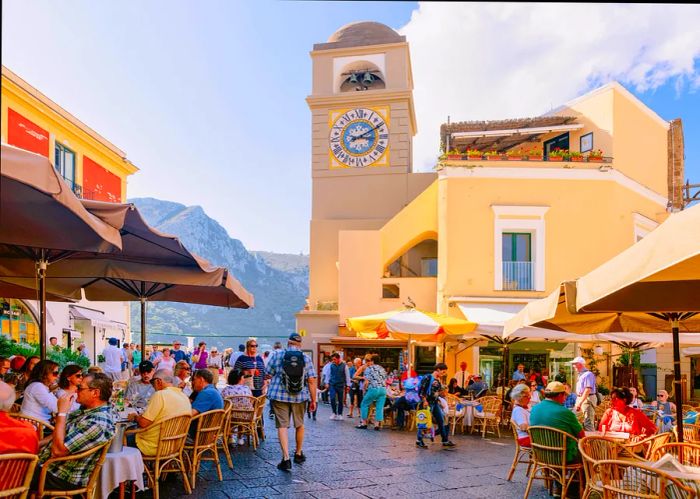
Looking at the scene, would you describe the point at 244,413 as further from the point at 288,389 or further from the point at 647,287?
the point at 647,287

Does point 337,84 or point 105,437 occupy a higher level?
point 337,84

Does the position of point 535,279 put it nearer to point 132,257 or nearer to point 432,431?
point 432,431

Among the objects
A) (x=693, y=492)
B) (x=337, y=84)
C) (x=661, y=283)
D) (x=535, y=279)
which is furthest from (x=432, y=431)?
(x=337, y=84)

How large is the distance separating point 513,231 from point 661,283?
14.4 meters

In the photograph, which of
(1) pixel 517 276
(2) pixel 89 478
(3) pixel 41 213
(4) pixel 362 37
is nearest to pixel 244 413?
(2) pixel 89 478

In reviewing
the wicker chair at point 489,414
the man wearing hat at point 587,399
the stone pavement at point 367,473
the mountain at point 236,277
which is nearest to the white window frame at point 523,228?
the wicker chair at point 489,414

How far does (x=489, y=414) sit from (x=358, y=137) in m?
18.3

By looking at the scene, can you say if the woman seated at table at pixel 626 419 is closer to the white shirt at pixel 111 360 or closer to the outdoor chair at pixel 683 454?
the outdoor chair at pixel 683 454

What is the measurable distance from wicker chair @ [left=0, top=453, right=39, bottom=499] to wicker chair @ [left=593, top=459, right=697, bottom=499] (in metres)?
3.87

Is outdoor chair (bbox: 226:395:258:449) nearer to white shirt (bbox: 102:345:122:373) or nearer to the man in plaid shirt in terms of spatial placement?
the man in plaid shirt

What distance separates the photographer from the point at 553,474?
6.64 metres

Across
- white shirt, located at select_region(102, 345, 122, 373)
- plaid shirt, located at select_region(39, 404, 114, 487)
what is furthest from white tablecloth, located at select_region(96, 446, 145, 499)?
white shirt, located at select_region(102, 345, 122, 373)

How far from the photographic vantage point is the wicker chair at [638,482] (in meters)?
4.18

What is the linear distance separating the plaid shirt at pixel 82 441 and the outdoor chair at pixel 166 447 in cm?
109
